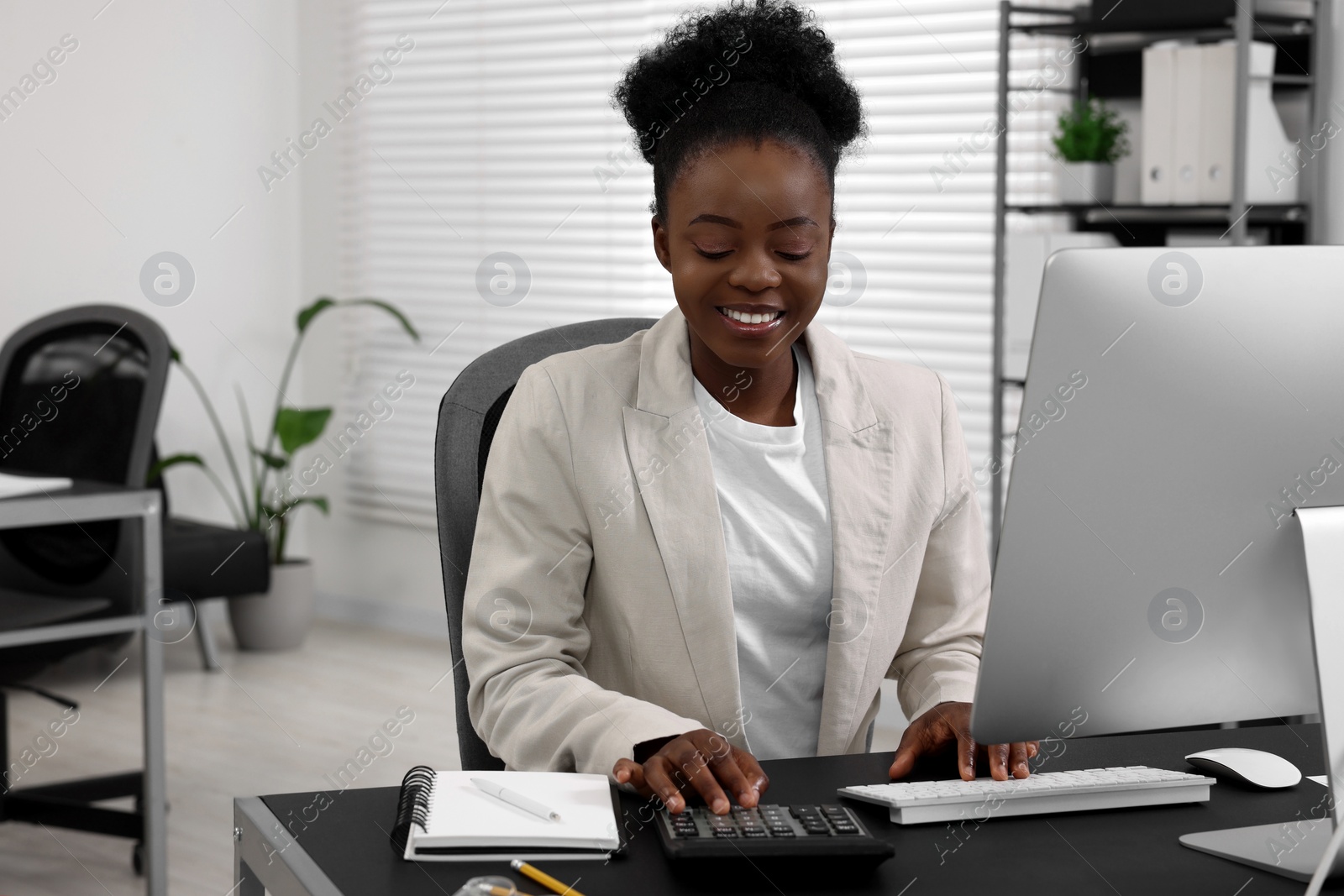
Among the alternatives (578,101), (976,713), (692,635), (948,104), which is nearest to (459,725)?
(692,635)

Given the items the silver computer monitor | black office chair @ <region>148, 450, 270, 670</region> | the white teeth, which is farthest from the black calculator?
black office chair @ <region>148, 450, 270, 670</region>

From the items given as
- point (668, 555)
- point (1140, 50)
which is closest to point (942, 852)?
point (668, 555)

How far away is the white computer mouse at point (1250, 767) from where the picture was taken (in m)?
1.08

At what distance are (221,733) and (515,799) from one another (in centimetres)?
285

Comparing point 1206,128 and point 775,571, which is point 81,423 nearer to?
point 775,571

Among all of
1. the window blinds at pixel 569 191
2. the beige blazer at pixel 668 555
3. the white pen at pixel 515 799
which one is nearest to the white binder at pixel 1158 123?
the window blinds at pixel 569 191

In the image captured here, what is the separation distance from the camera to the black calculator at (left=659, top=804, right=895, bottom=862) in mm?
861

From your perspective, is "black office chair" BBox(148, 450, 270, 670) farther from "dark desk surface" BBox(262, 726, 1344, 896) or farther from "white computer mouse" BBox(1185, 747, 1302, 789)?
"white computer mouse" BBox(1185, 747, 1302, 789)

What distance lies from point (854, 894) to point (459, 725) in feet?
2.00

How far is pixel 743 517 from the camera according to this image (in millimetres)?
1345

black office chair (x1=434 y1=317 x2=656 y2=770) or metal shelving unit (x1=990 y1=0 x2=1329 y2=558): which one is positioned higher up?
metal shelving unit (x1=990 y1=0 x2=1329 y2=558)

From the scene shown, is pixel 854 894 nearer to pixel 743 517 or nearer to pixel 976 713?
pixel 976 713

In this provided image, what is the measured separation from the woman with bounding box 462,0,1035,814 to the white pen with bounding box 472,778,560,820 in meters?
0.18

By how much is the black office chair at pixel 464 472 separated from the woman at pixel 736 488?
0.21 ft
